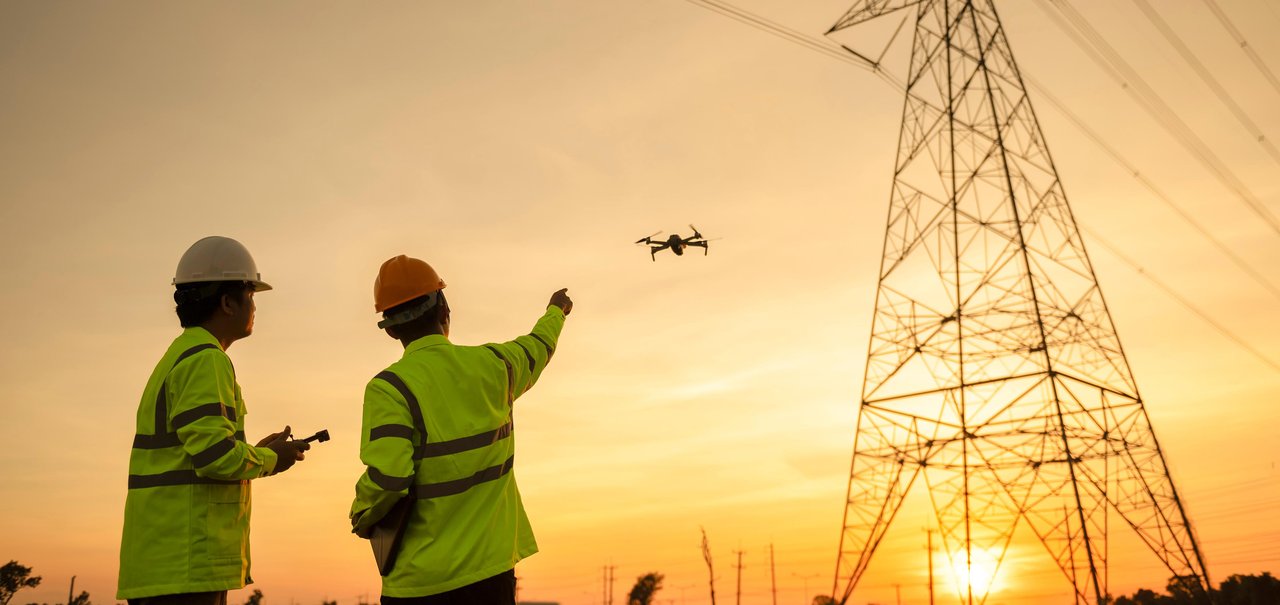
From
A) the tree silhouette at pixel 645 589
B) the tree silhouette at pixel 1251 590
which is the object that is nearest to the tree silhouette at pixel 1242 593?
the tree silhouette at pixel 1251 590

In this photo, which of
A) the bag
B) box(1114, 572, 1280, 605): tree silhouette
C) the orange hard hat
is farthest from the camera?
box(1114, 572, 1280, 605): tree silhouette

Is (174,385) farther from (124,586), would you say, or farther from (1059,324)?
(1059,324)

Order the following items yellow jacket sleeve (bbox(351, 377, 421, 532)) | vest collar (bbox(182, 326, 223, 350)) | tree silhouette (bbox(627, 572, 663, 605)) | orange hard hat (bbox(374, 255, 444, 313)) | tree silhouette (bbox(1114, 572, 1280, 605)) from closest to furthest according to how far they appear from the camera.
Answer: yellow jacket sleeve (bbox(351, 377, 421, 532)), orange hard hat (bbox(374, 255, 444, 313)), vest collar (bbox(182, 326, 223, 350)), tree silhouette (bbox(1114, 572, 1280, 605)), tree silhouette (bbox(627, 572, 663, 605))

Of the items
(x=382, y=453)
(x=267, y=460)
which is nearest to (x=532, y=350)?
(x=382, y=453)

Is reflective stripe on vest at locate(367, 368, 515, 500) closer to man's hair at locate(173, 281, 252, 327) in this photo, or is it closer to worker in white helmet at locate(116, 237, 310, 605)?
worker in white helmet at locate(116, 237, 310, 605)

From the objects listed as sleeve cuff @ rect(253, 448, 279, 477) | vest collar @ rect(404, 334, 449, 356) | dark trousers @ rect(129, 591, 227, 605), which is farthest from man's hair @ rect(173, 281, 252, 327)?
dark trousers @ rect(129, 591, 227, 605)

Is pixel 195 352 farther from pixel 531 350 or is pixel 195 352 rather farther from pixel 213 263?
pixel 531 350
